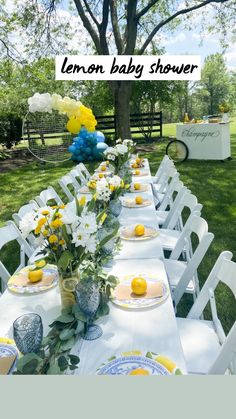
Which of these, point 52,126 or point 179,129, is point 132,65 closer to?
point 179,129

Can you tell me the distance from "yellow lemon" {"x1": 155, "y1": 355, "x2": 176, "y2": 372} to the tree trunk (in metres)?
9.08

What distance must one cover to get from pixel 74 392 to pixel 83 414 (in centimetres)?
7

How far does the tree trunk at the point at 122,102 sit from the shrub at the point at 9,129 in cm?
414

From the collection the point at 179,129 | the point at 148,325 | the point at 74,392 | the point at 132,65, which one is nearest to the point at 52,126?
the point at 148,325

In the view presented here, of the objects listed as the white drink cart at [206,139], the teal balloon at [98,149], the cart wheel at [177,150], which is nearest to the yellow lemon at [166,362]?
the white drink cart at [206,139]

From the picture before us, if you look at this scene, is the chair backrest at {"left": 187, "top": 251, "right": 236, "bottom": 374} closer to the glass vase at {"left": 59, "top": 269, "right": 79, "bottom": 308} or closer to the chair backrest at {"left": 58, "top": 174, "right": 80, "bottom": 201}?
the glass vase at {"left": 59, "top": 269, "right": 79, "bottom": 308}

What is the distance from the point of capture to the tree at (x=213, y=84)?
42062mm

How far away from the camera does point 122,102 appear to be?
32.4 feet

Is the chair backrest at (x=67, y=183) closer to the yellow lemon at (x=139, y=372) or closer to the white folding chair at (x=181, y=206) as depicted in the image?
the white folding chair at (x=181, y=206)

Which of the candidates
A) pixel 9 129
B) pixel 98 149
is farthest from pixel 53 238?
pixel 9 129

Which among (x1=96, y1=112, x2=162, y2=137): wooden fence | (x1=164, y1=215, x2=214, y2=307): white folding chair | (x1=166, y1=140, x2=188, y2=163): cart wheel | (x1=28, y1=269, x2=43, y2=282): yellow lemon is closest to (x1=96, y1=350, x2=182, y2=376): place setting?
(x1=28, y1=269, x2=43, y2=282): yellow lemon

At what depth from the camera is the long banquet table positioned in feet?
4.59

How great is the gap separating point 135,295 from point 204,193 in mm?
4724

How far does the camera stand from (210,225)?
471 cm
